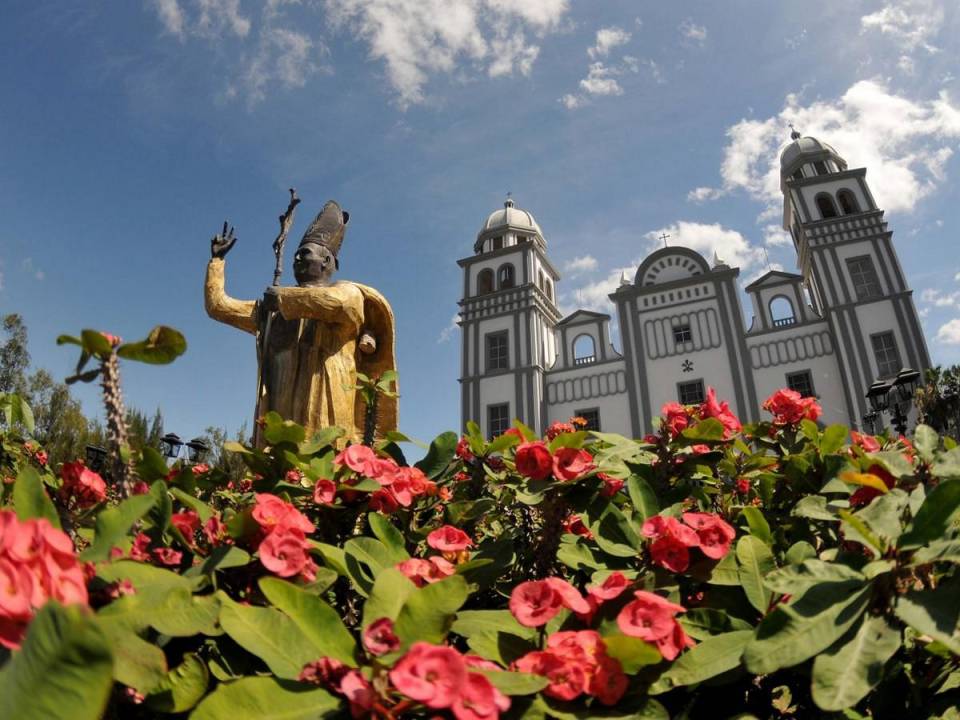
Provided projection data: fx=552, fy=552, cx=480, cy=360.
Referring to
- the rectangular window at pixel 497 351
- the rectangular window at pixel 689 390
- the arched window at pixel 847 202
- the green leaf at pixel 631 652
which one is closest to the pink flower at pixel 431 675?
the green leaf at pixel 631 652

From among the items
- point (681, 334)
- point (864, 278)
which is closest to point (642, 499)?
point (681, 334)

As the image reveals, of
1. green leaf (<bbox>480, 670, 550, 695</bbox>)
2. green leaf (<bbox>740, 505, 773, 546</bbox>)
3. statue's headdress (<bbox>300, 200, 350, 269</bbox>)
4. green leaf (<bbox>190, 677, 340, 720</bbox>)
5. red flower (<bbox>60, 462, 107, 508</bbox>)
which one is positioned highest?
statue's headdress (<bbox>300, 200, 350, 269</bbox>)

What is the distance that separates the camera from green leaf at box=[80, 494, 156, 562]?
0.78 m

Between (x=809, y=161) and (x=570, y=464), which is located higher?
(x=809, y=161)

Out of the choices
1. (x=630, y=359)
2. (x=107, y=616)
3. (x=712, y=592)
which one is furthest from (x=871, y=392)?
(x=107, y=616)

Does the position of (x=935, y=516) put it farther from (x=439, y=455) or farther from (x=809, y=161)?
(x=809, y=161)

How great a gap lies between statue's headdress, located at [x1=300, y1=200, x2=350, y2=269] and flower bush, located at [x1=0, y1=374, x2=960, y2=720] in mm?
3632

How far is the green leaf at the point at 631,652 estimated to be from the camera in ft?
2.60

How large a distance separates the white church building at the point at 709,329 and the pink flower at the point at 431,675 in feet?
65.5

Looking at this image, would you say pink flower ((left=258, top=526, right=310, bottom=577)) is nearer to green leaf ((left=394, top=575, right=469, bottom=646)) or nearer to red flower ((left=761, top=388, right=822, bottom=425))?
green leaf ((left=394, top=575, right=469, bottom=646))

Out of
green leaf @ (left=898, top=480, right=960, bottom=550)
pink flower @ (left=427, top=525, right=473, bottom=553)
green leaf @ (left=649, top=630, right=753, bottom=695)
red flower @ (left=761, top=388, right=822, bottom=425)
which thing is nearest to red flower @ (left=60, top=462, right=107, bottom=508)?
pink flower @ (left=427, top=525, right=473, bottom=553)

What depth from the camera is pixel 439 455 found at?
61.4 inches

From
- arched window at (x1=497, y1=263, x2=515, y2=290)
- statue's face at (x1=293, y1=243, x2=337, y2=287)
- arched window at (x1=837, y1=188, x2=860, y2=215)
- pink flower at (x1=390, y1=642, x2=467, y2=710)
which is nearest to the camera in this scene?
pink flower at (x1=390, y1=642, x2=467, y2=710)

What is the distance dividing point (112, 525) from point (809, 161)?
95.1 feet
